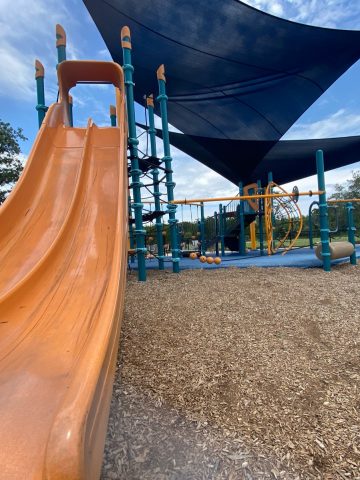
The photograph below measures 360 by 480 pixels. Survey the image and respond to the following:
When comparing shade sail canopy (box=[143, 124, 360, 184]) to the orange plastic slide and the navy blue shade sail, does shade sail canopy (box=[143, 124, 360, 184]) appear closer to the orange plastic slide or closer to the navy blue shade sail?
the navy blue shade sail

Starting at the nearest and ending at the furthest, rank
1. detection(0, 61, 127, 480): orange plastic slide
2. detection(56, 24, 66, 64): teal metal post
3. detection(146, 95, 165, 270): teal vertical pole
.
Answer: detection(0, 61, 127, 480): orange plastic slide
detection(56, 24, 66, 64): teal metal post
detection(146, 95, 165, 270): teal vertical pole

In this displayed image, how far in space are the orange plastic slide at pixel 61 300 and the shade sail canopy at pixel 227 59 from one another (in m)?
4.42

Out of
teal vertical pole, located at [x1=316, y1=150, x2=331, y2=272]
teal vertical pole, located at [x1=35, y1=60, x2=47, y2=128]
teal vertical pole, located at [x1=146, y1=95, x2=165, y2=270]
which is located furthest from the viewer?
teal vertical pole, located at [x1=146, y1=95, x2=165, y2=270]

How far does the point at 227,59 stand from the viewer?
8.23 meters

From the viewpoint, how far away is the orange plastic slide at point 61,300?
79cm

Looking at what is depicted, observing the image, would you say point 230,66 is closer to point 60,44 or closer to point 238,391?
point 60,44

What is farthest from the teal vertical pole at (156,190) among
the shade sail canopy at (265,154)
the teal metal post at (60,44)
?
the shade sail canopy at (265,154)

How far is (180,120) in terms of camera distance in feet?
32.8

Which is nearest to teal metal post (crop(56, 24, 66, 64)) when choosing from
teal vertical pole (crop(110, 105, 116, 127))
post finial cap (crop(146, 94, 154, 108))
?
teal vertical pole (crop(110, 105, 116, 127))

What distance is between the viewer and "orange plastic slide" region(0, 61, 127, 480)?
2.59ft

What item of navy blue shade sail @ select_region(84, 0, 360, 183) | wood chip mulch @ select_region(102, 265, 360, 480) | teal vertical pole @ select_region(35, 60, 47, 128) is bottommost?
wood chip mulch @ select_region(102, 265, 360, 480)

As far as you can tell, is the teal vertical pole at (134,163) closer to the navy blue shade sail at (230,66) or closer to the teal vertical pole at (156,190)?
the teal vertical pole at (156,190)

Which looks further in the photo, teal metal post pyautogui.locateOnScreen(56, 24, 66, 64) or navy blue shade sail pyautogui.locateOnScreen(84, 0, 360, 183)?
navy blue shade sail pyautogui.locateOnScreen(84, 0, 360, 183)

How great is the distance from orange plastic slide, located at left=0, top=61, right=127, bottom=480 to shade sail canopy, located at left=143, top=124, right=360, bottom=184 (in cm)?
553
